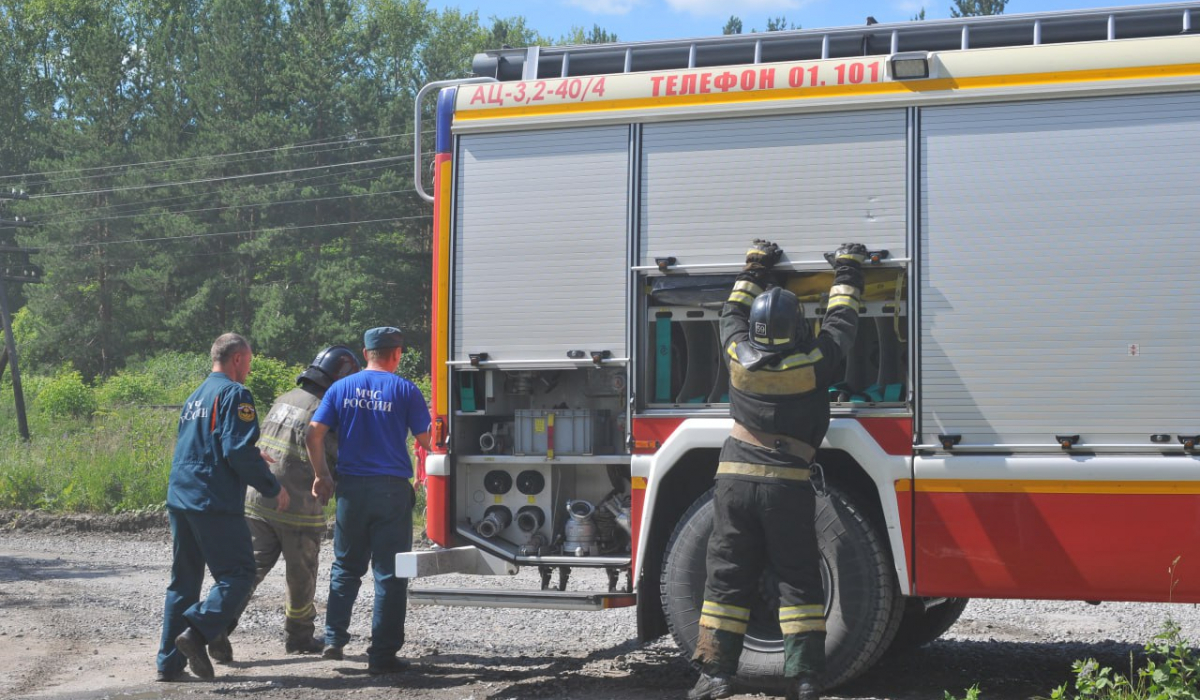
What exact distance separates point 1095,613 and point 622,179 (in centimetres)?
491

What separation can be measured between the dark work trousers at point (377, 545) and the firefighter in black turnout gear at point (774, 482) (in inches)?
71.7

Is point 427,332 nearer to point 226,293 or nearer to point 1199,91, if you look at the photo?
point 226,293

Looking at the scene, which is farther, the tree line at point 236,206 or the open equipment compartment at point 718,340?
the tree line at point 236,206

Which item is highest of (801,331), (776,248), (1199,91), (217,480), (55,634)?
(1199,91)

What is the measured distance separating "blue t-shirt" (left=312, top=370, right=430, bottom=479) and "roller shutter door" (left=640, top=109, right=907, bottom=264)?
1568 millimetres

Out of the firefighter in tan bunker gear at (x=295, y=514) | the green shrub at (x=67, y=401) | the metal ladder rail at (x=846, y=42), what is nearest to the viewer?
the metal ladder rail at (x=846, y=42)

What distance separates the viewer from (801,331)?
585cm

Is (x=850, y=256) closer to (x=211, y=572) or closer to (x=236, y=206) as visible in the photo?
(x=211, y=572)

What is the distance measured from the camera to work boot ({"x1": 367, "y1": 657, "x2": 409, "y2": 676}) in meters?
6.80

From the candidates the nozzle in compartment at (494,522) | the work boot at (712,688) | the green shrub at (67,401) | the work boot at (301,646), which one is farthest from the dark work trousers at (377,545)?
the green shrub at (67,401)

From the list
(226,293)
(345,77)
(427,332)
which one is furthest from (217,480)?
(345,77)

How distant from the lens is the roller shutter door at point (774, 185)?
605cm

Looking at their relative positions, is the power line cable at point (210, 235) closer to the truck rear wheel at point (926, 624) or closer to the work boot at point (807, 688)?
the truck rear wheel at point (926, 624)

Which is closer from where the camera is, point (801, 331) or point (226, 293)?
point (801, 331)
